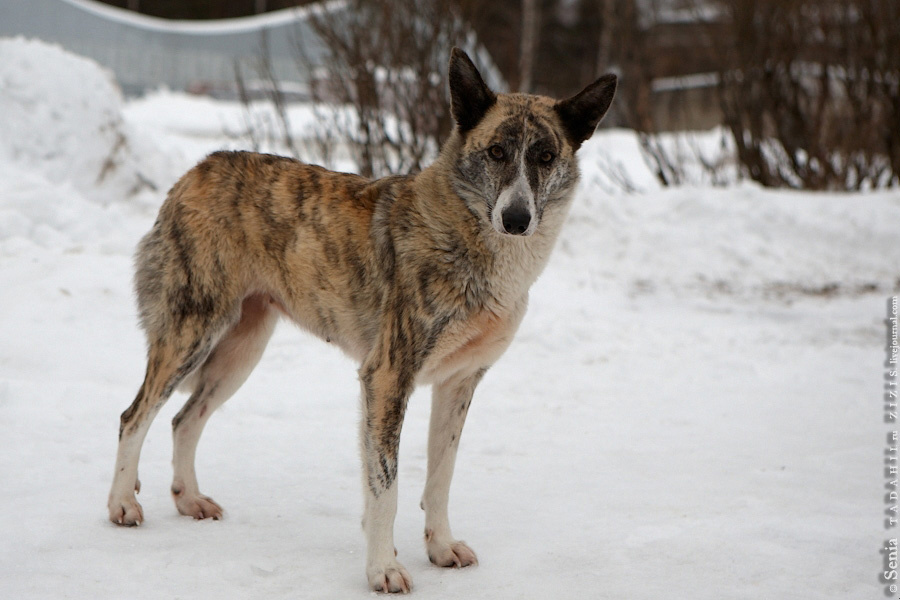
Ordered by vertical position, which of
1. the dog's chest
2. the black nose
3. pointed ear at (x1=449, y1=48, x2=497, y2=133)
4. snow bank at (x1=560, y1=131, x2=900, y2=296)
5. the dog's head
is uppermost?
pointed ear at (x1=449, y1=48, x2=497, y2=133)

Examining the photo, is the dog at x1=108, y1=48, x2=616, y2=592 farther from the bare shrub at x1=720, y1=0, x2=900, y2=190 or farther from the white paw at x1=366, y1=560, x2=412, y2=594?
the bare shrub at x1=720, y1=0, x2=900, y2=190

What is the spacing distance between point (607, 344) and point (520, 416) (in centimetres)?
174

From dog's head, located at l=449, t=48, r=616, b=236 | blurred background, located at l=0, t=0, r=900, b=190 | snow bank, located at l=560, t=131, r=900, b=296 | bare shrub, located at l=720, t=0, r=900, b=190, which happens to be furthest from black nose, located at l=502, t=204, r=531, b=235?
bare shrub, located at l=720, t=0, r=900, b=190

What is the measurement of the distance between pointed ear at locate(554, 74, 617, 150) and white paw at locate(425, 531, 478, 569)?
170 centimetres

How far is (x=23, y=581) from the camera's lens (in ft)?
9.55

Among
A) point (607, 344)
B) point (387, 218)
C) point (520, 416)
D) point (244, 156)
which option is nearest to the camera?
point (387, 218)

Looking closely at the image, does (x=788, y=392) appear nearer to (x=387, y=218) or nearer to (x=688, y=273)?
(x=688, y=273)

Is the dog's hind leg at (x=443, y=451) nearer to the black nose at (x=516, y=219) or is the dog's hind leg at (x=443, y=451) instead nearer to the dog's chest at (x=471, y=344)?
the dog's chest at (x=471, y=344)

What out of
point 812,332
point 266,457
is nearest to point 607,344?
point 812,332

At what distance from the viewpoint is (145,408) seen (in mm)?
3516

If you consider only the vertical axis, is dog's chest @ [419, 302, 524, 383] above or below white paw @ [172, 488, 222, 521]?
above

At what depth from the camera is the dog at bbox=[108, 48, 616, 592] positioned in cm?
315

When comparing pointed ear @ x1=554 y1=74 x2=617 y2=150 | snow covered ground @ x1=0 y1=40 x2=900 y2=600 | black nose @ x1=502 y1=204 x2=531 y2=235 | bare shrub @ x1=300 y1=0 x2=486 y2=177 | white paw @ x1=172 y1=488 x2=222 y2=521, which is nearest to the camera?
black nose @ x1=502 y1=204 x2=531 y2=235

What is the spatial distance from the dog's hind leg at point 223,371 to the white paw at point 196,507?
0.06m
